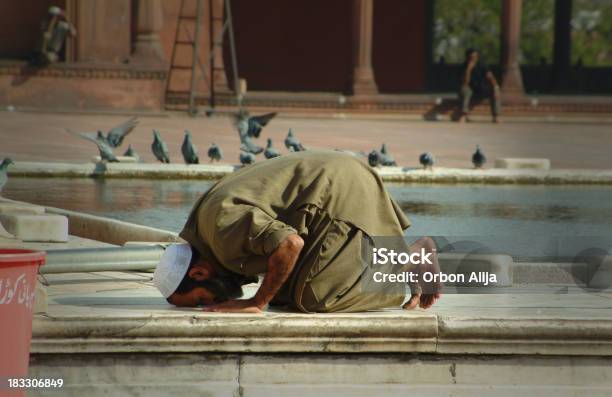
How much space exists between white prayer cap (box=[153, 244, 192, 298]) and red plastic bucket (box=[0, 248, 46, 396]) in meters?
0.83

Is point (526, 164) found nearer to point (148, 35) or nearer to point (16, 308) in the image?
point (148, 35)

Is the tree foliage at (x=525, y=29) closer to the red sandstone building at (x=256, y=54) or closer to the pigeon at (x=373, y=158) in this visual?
the red sandstone building at (x=256, y=54)

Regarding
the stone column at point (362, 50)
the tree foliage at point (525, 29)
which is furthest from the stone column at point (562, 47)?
the tree foliage at point (525, 29)

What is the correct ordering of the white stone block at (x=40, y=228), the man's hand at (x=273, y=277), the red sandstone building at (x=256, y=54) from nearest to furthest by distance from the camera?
the man's hand at (x=273, y=277) < the white stone block at (x=40, y=228) < the red sandstone building at (x=256, y=54)

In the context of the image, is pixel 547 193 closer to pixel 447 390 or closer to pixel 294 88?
pixel 447 390

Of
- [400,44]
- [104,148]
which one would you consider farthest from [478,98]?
[104,148]

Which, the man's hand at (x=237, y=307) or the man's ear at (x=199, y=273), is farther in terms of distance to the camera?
the man's ear at (x=199, y=273)

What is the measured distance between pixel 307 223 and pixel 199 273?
47cm

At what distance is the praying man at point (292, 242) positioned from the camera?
5680mm

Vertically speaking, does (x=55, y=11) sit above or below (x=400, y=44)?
above

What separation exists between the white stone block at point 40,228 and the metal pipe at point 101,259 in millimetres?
1169

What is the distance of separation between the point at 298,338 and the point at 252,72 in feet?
75.2

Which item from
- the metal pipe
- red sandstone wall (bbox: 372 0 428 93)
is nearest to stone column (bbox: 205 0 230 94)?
red sandstone wall (bbox: 372 0 428 93)

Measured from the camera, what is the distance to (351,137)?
753 inches
